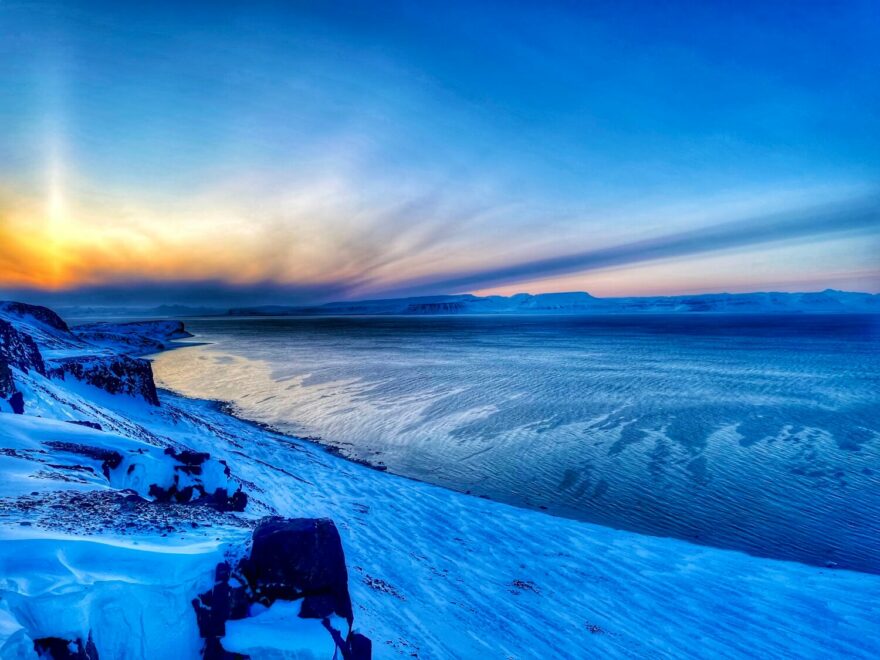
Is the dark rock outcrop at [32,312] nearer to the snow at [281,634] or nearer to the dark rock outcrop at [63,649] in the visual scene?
the dark rock outcrop at [63,649]

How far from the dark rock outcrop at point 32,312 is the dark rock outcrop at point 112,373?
19814 mm

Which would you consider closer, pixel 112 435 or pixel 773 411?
pixel 112 435

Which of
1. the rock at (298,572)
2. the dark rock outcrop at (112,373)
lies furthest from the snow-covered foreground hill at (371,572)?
the dark rock outcrop at (112,373)

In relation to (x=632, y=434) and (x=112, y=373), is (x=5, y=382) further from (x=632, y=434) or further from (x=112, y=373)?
(x=632, y=434)

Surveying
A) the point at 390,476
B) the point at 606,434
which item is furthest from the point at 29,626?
the point at 606,434

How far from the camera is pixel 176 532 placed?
16.8 feet

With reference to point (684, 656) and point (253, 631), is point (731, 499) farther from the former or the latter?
point (253, 631)

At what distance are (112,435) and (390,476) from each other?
7.93m

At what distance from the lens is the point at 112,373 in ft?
48.5

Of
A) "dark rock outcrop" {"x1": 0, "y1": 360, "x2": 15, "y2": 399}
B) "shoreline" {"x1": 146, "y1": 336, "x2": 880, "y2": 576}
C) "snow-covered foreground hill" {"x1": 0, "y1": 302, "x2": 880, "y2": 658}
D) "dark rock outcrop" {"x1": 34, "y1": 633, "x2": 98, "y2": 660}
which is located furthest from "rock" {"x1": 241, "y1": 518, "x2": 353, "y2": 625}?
"shoreline" {"x1": 146, "y1": 336, "x2": 880, "y2": 576}

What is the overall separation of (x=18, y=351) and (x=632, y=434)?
2177cm

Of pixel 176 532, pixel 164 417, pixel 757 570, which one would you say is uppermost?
pixel 176 532

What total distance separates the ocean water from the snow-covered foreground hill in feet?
6.06

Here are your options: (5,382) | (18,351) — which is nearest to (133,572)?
(5,382)
